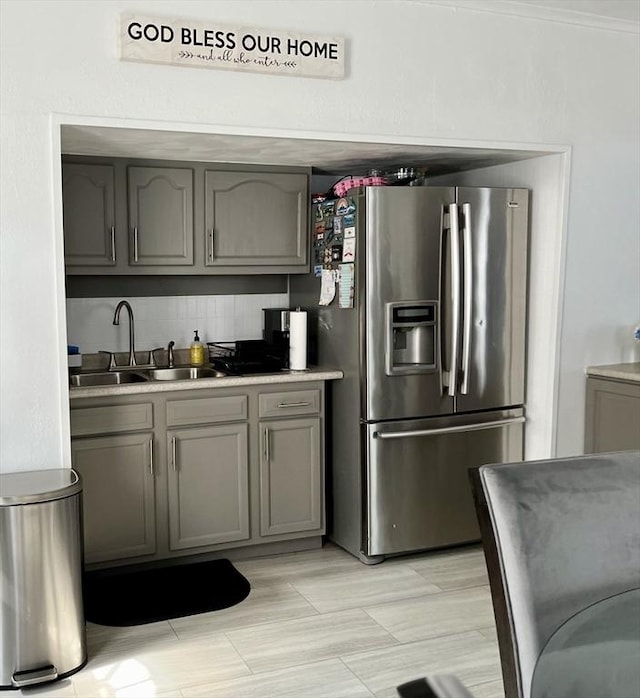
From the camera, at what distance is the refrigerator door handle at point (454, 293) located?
4027mm

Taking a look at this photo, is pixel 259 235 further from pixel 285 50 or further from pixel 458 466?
pixel 458 466

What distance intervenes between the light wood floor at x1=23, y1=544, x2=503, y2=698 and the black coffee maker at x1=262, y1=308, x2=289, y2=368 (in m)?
1.08

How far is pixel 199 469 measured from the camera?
404 centimetres

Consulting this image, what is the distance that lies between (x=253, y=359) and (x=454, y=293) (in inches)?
42.3

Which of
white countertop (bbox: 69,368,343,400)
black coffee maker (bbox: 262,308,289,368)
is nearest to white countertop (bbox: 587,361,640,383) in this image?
white countertop (bbox: 69,368,343,400)

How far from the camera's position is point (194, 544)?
4.06 metres

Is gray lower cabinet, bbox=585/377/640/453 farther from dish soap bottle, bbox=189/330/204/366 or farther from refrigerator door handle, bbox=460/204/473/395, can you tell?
dish soap bottle, bbox=189/330/204/366

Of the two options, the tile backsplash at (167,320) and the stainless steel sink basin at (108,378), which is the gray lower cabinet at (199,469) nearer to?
the stainless steel sink basin at (108,378)

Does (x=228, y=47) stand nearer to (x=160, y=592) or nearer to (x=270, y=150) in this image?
(x=270, y=150)

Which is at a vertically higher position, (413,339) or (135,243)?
(135,243)

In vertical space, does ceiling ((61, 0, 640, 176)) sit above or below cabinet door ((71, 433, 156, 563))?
above

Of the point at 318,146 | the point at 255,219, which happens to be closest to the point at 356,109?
the point at 318,146

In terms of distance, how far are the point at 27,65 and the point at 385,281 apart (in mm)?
1763

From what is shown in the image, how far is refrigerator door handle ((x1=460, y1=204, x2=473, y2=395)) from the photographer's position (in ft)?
13.4
